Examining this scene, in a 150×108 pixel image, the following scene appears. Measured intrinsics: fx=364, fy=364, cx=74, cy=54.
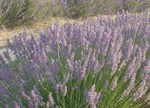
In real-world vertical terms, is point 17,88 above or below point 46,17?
above

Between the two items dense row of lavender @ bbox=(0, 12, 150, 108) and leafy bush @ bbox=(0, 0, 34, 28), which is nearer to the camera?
dense row of lavender @ bbox=(0, 12, 150, 108)

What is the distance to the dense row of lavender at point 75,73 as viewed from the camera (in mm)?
2336

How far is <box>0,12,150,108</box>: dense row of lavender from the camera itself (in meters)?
Result: 2.34

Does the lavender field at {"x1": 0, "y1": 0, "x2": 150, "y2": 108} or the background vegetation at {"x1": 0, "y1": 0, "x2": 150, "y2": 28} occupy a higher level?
the lavender field at {"x1": 0, "y1": 0, "x2": 150, "y2": 108}

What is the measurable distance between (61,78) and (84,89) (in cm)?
19

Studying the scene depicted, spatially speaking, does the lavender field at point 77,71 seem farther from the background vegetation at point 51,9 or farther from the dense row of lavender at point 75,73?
the background vegetation at point 51,9

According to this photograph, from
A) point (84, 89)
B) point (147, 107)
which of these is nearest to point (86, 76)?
point (84, 89)

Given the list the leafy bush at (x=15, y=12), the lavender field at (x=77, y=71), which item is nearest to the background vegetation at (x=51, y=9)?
the leafy bush at (x=15, y=12)

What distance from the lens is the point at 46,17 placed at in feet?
23.2

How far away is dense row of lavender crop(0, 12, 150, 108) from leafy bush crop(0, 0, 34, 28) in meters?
3.47

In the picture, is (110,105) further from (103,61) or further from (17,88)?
(17,88)

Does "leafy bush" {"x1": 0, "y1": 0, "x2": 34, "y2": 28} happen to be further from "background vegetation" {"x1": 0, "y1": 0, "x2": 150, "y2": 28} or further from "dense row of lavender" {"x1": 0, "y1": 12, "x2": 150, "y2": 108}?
"dense row of lavender" {"x1": 0, "y1": 12, "x2": 150, "y2": 108}

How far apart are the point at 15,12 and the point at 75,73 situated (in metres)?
4.27

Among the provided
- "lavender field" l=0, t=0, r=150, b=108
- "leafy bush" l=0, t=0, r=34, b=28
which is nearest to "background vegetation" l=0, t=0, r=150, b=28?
"leafy bush" l=0, t=0, r=34, b=28
